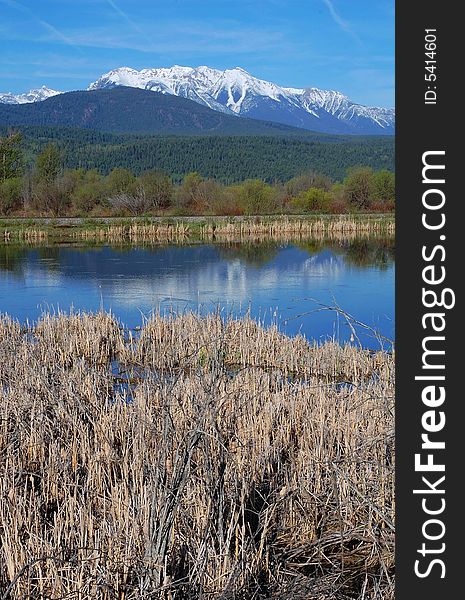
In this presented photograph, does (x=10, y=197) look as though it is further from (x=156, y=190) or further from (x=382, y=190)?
(x=382, y=190)

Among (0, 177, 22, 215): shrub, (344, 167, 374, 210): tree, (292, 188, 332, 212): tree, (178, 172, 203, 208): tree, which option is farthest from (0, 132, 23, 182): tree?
(344, 167, 374, 210): tree

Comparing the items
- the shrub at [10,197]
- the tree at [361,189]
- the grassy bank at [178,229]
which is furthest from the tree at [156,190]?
the tree at [361,189]

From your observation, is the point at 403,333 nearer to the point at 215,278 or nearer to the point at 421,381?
the point at 421,381

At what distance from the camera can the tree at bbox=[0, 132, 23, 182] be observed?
2704 inches

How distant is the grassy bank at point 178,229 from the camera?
39938mm

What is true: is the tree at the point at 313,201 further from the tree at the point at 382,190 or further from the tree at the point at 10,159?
the tree at the point at 10,159

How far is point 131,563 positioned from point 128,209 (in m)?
51.5

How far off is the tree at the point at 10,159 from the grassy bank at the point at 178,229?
26817mm

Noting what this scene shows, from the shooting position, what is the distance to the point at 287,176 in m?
128

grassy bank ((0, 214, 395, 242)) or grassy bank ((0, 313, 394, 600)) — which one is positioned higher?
grassy bank ((0, 214, 395, 242))

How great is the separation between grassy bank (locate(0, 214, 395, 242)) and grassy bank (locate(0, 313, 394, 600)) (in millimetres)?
32062

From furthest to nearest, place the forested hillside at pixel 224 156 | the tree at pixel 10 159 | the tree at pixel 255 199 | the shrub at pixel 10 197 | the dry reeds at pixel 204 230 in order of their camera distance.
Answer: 1. the forested hillside at pixel 224 156
2. the tree at pixel 10 159
3. the shrub at pixel 10 197
4. the tree at pixel 255 199
5. the dry reeds at pixel 204 230

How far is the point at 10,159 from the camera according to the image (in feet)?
233

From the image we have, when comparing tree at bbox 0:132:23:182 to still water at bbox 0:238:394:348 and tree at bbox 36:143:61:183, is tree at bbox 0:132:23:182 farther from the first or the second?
still water at bbox 0:238:394:348
